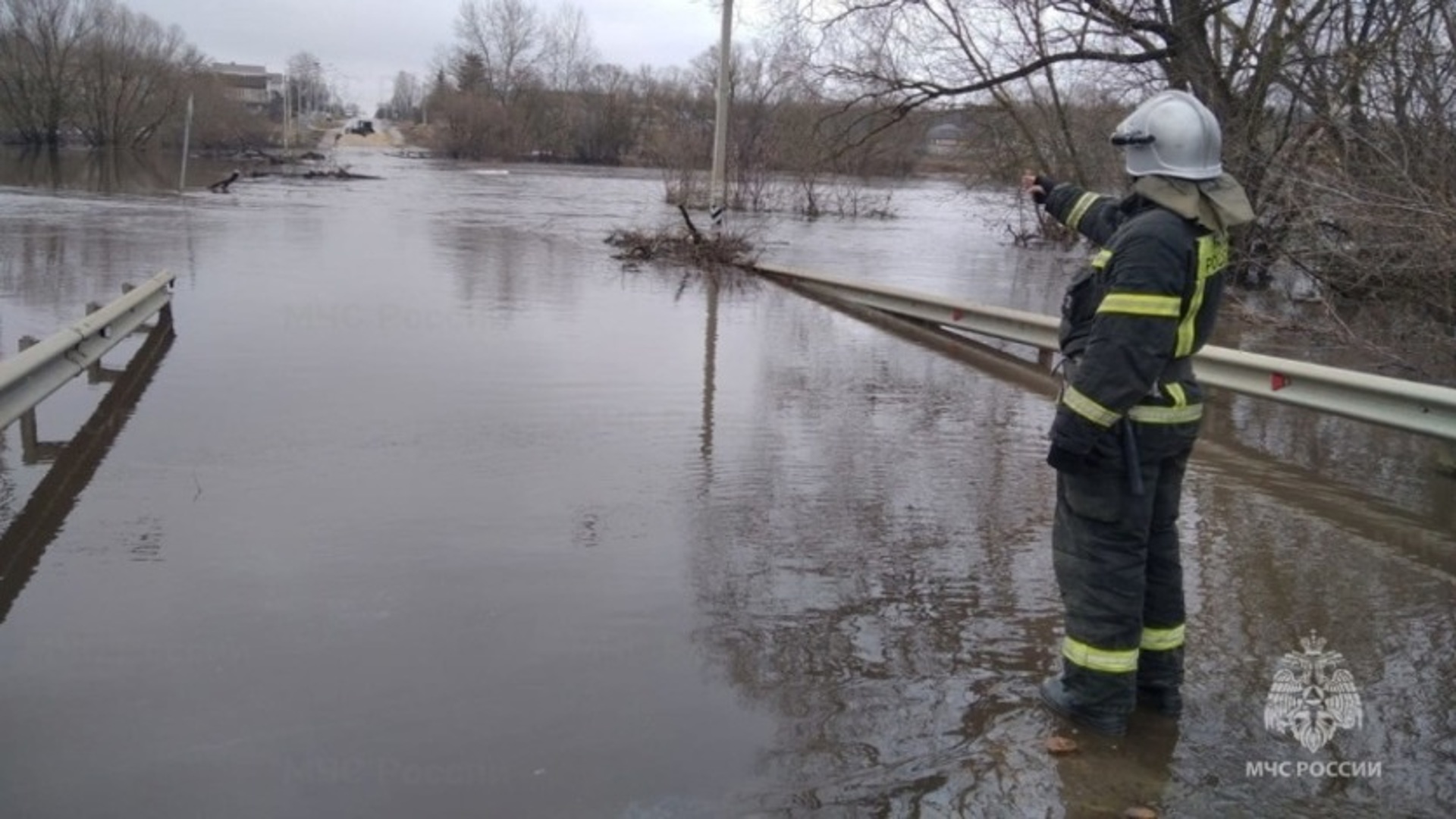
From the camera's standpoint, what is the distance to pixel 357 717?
3719mm

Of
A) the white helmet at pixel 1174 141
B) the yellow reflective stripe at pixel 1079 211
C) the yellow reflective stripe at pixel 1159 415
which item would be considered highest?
the white helmet at pixel 1174 141

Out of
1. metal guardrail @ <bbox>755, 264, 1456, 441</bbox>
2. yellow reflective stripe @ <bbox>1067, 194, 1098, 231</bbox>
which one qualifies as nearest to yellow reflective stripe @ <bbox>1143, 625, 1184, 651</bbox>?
yellow reflective stripe @ <bbox>1067, 194, 1098, 231</bbox>

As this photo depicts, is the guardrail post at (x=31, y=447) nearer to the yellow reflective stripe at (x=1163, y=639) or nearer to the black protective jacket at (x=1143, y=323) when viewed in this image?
the black protective jacket at (x=1143, y=323)

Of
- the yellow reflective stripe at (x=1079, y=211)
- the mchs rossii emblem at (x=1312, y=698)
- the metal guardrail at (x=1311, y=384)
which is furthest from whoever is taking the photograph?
the metal guardrail at (x=1311, y=384)

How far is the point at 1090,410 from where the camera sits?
3506 millimetres

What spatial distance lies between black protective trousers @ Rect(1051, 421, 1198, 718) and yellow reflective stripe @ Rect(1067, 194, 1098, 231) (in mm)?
871

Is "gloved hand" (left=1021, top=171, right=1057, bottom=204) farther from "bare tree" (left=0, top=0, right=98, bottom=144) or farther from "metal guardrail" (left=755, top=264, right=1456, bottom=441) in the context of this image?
"bare tree" (left=0, top=0, right=98, bottom=144)

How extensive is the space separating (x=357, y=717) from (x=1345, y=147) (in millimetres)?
12254

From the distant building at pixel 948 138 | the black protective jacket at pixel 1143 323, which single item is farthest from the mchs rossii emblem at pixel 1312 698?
the distant building at pixel 948 138

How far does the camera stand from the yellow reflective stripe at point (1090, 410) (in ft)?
11.5

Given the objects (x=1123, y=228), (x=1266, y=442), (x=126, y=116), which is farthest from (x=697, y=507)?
(x=126, y=116)

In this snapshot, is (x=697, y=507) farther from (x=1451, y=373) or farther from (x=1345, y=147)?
(x=1345, y=147)

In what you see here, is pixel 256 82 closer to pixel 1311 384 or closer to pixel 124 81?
pixel 124 81

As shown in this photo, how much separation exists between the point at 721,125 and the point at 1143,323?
19.4m
